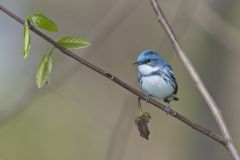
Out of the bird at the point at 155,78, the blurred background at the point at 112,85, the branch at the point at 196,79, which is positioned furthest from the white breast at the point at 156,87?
the branch at the point at 196,79

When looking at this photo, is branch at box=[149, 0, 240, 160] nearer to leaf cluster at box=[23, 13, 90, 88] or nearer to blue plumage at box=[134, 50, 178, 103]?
leaf cluster at box=[23, 13, 90, 88]

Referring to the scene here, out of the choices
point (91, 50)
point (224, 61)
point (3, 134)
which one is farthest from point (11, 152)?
point (91, 50)

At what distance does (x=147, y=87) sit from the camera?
3600mm

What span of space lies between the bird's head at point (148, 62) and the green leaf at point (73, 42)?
1464mm

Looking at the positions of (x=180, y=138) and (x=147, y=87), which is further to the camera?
(x=180, y=138)

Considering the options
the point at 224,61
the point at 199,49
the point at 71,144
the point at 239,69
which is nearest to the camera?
the point at 224,61

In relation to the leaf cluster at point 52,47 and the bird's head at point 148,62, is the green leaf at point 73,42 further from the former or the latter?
the bird's head at point 148,62

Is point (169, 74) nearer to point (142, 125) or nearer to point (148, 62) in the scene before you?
point (148, 62)

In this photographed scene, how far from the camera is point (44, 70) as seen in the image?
Result: 2.22 metres

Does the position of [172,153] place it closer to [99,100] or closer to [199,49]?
[99,100]

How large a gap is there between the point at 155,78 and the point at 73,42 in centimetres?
157

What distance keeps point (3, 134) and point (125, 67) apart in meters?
2.41

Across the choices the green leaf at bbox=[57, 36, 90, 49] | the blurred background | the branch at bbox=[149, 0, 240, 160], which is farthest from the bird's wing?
the green leaf at bbox=[57, 36, 90, 49]

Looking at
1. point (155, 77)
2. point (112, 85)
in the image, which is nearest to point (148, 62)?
point (155, 77)
